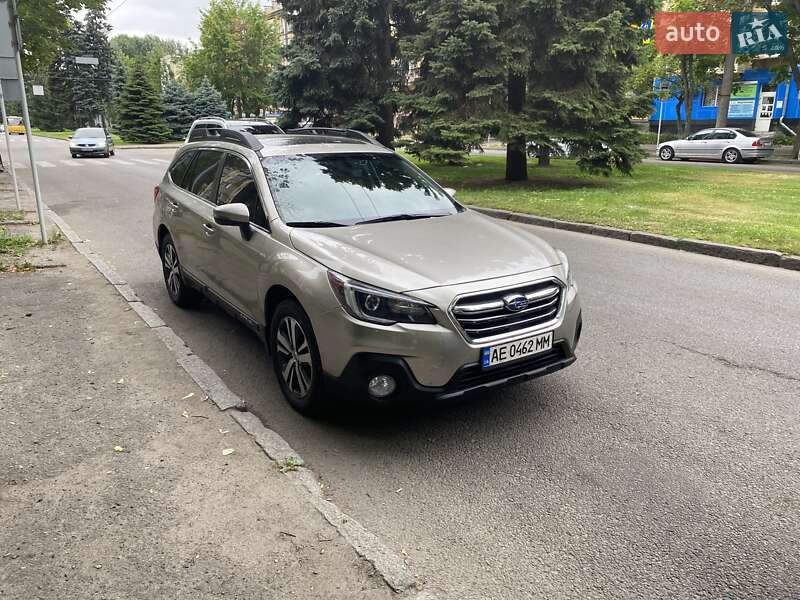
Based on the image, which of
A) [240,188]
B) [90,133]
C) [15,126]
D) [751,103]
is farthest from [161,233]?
[15,126]

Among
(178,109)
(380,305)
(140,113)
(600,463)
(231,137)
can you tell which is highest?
(178,109)

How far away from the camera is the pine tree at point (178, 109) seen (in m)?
53.3

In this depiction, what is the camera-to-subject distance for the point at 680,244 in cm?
928

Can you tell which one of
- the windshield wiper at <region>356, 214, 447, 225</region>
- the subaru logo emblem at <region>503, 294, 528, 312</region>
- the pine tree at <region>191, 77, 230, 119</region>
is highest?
the pine tree at <region>191, 77, 230, 119</region>

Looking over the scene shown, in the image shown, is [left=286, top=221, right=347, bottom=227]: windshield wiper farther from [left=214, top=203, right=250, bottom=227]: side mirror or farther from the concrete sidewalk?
the concrete sidewalk

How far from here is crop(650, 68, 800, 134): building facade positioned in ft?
139

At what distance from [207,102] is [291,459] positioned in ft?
177

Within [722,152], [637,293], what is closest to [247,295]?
[637,293]

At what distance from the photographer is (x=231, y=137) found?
554cm

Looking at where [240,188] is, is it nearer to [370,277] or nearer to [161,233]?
[370,277]

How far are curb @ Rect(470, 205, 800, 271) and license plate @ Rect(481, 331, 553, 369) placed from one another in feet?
19.5

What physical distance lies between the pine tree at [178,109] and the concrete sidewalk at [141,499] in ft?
174

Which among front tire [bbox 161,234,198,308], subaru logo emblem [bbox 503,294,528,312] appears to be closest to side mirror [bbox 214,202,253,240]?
subaru logo emblem [bbox 503,294,528,312]

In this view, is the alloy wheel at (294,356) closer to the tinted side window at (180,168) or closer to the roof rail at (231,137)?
the roof rail at (231,137)
